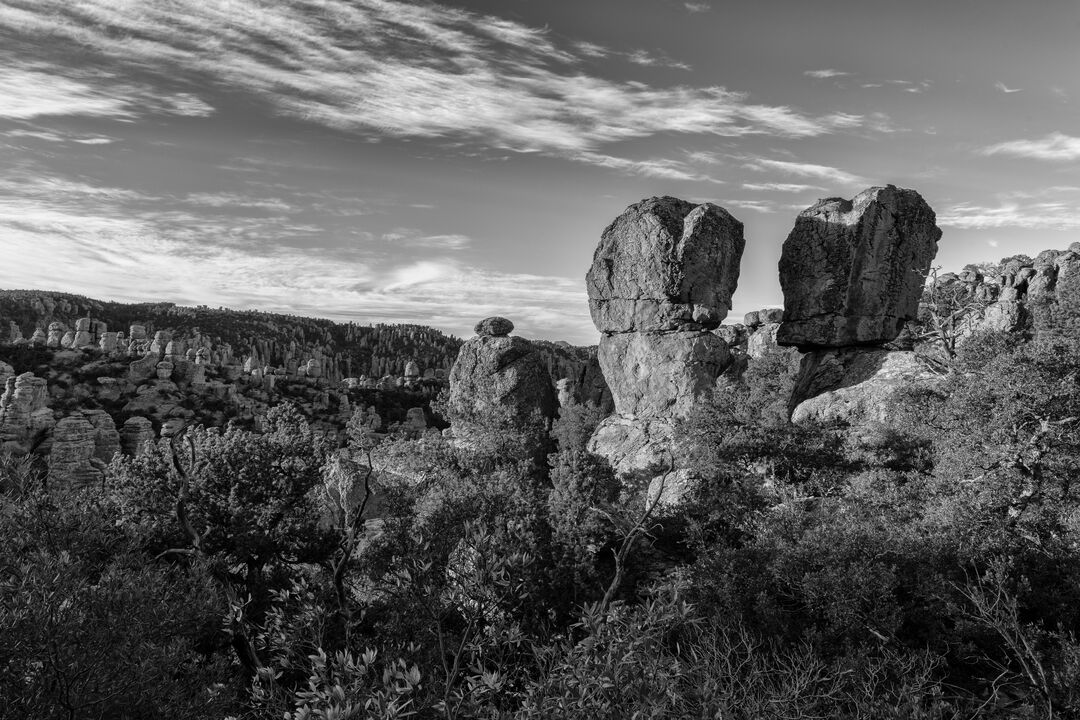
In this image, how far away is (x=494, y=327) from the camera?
66000mm

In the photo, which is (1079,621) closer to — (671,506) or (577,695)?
(671,506)

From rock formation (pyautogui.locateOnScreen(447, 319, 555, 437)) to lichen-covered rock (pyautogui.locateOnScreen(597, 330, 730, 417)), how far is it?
852 cm

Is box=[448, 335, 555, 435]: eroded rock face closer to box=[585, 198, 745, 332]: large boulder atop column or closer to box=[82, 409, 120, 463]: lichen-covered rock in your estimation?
box=[585, 198, 745, 332]: large boulder atop column

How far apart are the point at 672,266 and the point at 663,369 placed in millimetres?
8511

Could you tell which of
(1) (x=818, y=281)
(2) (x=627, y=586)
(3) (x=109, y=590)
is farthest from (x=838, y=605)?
(1) (x=818, y=281)

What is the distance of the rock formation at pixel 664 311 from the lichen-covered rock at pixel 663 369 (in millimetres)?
81

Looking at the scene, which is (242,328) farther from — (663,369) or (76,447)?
(663,369)

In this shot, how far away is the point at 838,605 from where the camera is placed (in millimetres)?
20703

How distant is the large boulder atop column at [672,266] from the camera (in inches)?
2110

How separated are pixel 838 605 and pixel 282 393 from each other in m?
101

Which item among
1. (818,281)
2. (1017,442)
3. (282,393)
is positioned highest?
(818,281)

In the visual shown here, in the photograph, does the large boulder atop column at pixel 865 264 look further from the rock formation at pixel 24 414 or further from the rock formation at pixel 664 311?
the rock formation at pixel 24 414

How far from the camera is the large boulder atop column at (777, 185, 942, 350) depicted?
5034 cm

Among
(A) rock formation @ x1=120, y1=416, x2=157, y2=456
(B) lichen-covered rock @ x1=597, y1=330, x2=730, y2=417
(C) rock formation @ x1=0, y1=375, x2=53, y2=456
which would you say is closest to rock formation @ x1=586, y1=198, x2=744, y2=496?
(B) lichen-covered rock @ x1=597, y1=330, x2=730, y2=417
